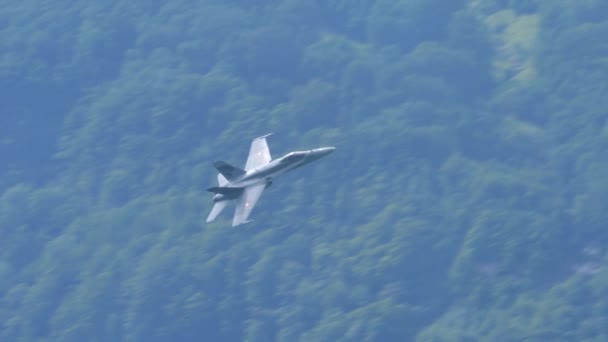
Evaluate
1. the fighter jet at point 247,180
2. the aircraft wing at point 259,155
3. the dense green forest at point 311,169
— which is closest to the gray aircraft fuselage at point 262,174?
the fighter jet at point 247,180

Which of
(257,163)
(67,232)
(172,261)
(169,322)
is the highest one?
(67,232)

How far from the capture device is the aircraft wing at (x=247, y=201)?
2537 inches

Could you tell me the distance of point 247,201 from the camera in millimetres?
64812

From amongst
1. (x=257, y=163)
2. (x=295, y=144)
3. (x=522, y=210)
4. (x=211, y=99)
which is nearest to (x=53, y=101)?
(x=211, y=99)

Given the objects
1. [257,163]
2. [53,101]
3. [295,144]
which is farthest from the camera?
[53,101]

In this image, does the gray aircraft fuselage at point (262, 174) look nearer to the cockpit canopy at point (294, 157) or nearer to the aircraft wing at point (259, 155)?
the cockpit canopy at point (294, 157)

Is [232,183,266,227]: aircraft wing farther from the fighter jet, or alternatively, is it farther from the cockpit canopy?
the cockpit canopy

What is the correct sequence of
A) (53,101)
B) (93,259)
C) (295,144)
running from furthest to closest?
1. (53,101)
2. (295,144)
3. (93,259)

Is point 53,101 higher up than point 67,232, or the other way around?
point 53,101

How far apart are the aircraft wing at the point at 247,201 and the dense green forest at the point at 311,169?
2686 centimetres

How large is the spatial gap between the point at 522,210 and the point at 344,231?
1499 centimetres

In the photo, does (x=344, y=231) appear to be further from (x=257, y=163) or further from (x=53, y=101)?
(x=53, y=101)

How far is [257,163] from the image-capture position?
67.6 metres

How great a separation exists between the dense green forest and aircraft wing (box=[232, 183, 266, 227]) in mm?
26862
